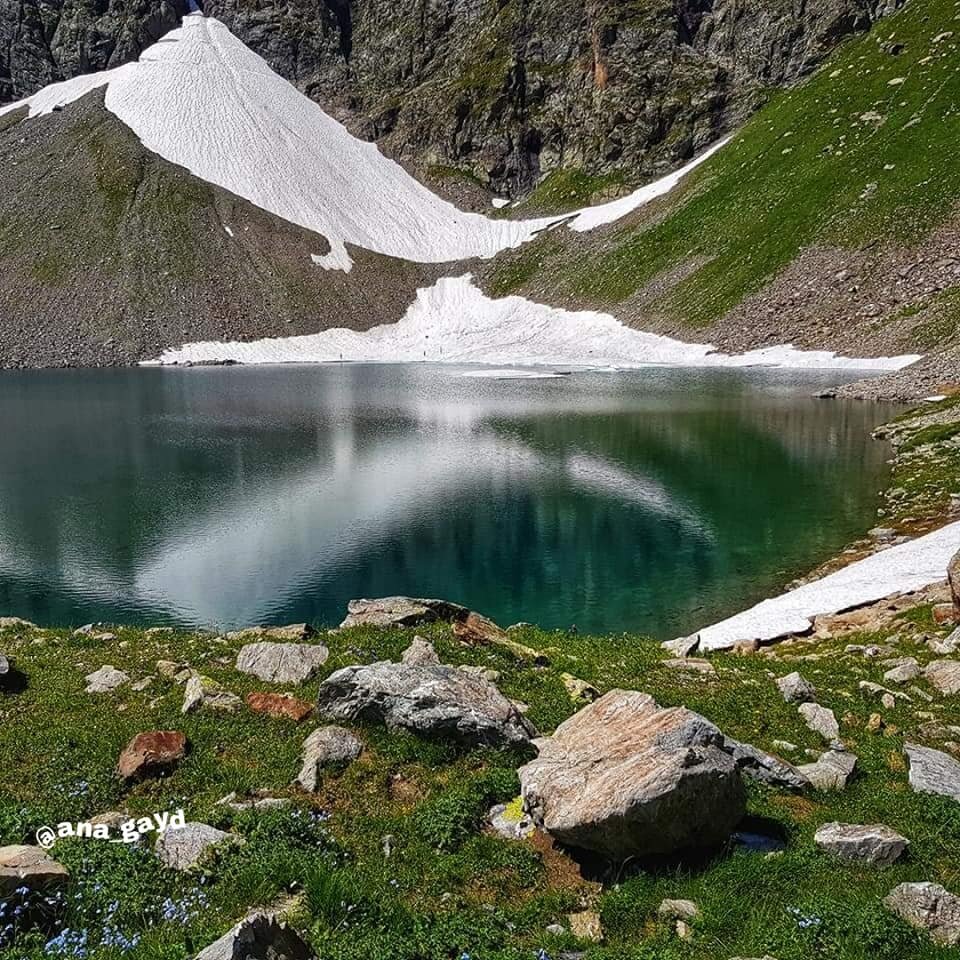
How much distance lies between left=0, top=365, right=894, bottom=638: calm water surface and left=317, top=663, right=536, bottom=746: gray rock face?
1242cm

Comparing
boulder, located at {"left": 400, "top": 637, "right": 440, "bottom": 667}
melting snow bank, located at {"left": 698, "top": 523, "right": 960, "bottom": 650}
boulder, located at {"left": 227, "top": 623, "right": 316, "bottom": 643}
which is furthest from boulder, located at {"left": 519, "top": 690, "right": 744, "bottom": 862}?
melting snow bank, located at {"left": 698, "top": 523, "right": 960, "bottom": 650}

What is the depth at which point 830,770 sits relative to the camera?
31.0 feet

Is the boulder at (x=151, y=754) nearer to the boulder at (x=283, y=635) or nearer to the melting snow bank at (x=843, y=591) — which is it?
the boulder at (x=283, y=635)

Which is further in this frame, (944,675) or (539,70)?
(539,70)

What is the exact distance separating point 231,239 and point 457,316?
140ft

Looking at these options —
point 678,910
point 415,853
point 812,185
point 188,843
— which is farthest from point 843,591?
point 812,185

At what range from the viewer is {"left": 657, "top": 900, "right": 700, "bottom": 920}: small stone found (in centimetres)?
692

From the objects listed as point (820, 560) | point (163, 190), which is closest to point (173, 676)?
point (820, 560)

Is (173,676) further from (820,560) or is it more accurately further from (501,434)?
(501,434)

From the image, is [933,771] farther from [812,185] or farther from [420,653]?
[812,185]

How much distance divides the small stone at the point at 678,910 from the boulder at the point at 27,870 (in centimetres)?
550

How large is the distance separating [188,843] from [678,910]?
4.92m

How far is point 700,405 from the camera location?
61094 mm

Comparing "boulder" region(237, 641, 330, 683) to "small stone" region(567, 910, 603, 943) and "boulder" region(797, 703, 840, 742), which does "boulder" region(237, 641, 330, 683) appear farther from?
"boulder" region(797, 703, 840, 742)
